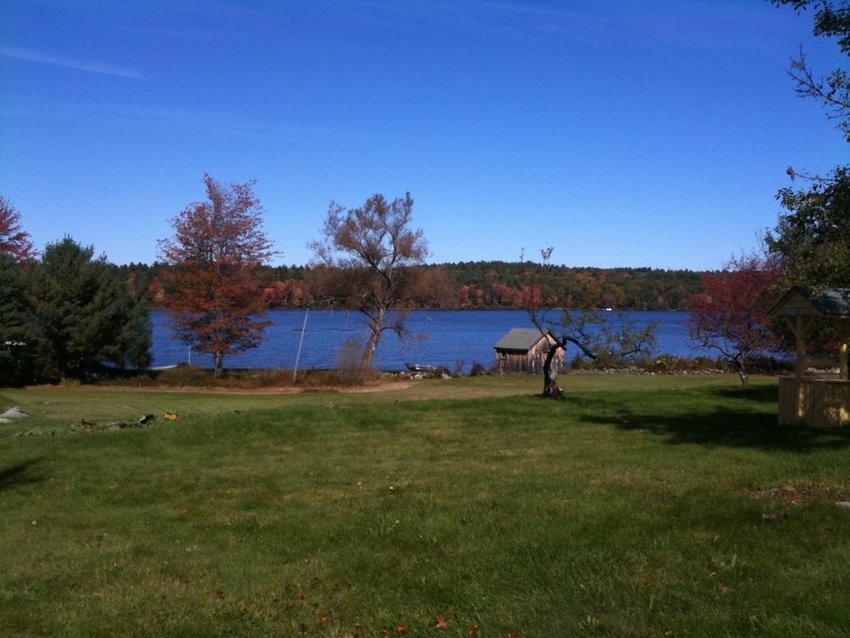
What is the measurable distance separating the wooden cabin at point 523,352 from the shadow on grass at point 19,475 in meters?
31.7

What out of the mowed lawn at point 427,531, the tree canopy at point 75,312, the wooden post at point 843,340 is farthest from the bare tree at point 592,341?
the tree canopy at point 75,312

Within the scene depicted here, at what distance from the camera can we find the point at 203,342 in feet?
123

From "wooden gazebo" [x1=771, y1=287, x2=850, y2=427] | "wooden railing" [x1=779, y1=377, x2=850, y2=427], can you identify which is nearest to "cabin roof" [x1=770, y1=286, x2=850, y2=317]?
"wooden gazebo" [x1=771, y1=287, x2=850, y2=427]

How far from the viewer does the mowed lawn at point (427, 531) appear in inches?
216

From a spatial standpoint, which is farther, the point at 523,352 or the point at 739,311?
the point at 523,352

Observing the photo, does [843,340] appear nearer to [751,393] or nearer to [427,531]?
[751,393]

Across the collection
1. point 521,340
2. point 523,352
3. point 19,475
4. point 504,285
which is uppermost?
point 504,285

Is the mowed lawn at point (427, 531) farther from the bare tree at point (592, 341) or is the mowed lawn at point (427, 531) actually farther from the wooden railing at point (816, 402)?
the bare tree at point (592, 341)

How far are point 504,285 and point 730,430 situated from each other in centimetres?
8034

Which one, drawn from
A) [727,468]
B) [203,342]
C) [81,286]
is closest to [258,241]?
[203,342]

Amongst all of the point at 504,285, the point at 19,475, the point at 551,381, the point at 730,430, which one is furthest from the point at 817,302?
the point at 504,285

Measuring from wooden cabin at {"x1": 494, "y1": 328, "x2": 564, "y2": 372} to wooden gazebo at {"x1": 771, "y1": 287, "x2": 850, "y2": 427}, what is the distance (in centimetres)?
2703

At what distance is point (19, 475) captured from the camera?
1202cm

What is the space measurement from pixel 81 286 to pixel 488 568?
31.9m
